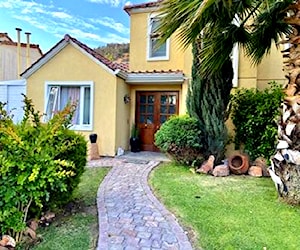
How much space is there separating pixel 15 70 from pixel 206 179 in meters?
22.3

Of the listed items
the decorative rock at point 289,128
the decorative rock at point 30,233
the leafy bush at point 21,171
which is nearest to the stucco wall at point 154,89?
the decorative rock at point 289,128

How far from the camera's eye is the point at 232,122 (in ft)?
46.2

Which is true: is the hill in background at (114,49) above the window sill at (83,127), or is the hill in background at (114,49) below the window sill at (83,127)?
above

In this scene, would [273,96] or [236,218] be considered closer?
[236,218]

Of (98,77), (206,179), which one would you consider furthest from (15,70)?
(206,179)

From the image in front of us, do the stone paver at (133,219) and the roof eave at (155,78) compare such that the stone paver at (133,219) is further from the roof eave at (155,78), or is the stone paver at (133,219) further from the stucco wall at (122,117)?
the roof eave at (155,78)

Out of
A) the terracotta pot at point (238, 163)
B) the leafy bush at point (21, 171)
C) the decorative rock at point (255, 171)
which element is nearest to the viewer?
the leafy bush at point (21, 171)

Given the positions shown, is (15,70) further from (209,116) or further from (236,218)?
(236,218)

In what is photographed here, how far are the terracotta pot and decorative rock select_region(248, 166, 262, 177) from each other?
17cm

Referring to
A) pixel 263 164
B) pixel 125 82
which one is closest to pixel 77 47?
pixel 125 82

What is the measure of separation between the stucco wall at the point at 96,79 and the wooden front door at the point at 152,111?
225 cm

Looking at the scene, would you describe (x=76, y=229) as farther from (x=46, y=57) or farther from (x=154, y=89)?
(x=46, y=57)

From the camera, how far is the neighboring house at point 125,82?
1509 centimetres

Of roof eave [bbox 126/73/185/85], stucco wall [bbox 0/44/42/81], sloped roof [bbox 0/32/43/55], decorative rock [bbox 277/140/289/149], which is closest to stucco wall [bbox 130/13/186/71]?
roof eave [bbox 126/73/185/85]
